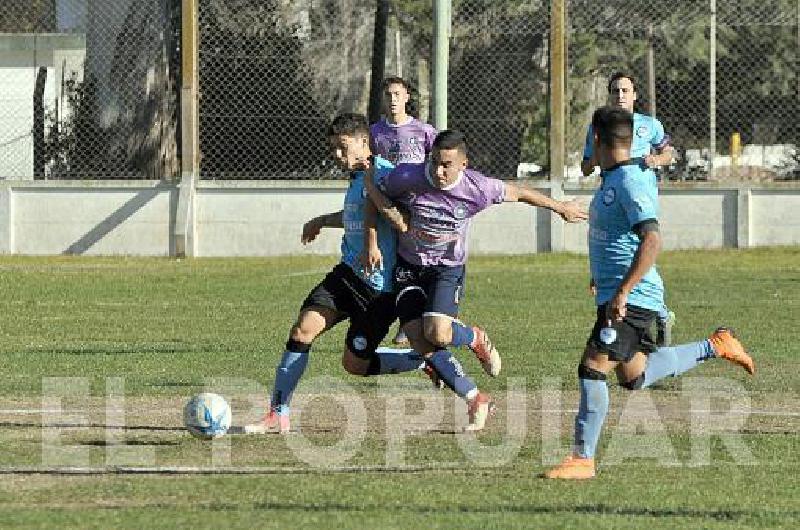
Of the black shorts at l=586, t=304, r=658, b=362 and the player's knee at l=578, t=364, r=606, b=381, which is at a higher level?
the black shorts at l=586, t=304, r=658, b=362

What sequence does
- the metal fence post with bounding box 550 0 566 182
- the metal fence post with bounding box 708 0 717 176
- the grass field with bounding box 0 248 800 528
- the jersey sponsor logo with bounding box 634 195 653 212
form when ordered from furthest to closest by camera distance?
the metal fence post with bounding box 708 0 717 176, the metal fence post with bounding box 550 0 566 182, the jersey sponsor logo with bounding box 634 195 653 212, the grass field with bounding box 0 248 800 528

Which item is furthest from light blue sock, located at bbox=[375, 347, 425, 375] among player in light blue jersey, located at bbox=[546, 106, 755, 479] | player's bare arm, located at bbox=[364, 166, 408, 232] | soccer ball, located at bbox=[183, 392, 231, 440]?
player in light blue jersey, located at bbox=[546, 106, 755, 479]

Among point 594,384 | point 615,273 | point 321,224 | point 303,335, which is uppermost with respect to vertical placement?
point 321,224

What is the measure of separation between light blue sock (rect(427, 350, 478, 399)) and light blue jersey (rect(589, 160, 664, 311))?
1246mm

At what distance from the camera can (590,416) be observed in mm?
8375

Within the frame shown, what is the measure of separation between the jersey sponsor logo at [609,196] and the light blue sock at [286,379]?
2.16m

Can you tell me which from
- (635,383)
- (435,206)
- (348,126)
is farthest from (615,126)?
(348,126)

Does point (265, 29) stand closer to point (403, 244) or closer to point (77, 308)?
point (77, 308)

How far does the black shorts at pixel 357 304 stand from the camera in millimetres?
10109

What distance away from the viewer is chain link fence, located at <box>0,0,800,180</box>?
81.6ft

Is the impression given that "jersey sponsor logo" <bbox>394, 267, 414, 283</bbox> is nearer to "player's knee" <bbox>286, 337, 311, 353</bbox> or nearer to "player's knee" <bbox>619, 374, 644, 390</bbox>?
"player's knee" <bbox>286, 337, 311, 353</bbox>

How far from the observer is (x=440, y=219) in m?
9.86

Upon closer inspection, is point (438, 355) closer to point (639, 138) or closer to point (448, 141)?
point (448, 141)

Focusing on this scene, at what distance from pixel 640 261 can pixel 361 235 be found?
7.53ft
